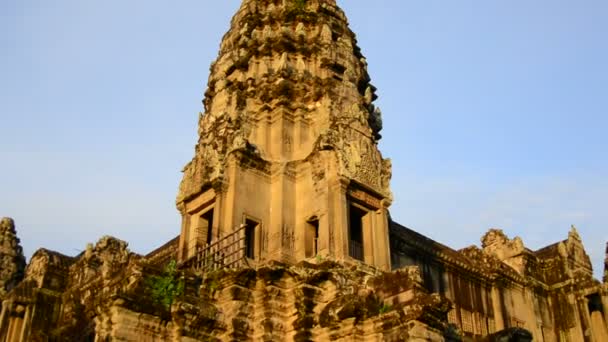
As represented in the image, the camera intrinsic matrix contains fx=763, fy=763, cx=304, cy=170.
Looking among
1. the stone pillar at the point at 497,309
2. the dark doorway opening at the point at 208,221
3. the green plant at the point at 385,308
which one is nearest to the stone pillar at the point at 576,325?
the stone pillar at the point at 497,309

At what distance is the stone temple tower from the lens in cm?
1964

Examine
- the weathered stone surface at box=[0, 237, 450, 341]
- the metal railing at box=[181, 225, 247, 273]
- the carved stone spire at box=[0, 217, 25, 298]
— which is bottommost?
the weathered stone surface at box=[0, 237, 450, 341]

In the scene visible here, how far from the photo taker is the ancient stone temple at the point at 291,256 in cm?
1686

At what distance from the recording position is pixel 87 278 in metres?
26.4

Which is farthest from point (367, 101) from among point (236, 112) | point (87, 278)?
point (87, 278)

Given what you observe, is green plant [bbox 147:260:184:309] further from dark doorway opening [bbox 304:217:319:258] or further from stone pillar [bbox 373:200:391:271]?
stone pillar [bbox 373:200:391:271]

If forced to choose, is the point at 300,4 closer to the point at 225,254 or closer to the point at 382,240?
the point at 382,240

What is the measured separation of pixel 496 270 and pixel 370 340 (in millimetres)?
12006

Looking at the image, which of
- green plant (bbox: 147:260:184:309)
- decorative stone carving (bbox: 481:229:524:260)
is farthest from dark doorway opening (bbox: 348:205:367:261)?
decorative stone carving (bbox: 481:229:524:260)

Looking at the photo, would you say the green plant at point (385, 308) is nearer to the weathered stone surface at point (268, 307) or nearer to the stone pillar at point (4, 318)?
the weathered stone surface at point (268, 307)

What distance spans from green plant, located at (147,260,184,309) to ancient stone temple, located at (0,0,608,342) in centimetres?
4

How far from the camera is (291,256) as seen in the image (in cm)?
1931

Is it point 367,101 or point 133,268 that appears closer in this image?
point 133,268

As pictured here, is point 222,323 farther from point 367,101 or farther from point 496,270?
point 496,270
